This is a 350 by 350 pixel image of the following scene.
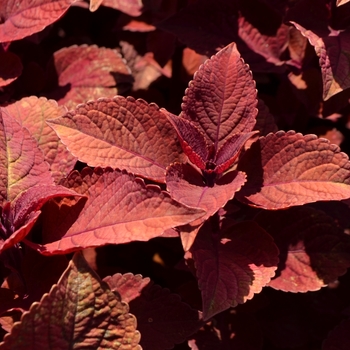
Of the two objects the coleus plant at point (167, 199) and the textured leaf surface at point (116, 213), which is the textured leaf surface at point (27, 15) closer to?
the coleus plant at point (167, 199)

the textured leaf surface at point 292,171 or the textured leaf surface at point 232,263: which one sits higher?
the textured leaf surface at point 292,171

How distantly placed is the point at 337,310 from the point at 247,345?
24cm

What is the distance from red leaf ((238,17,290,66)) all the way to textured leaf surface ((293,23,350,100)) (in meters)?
0.17

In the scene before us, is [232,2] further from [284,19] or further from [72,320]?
[72,320]

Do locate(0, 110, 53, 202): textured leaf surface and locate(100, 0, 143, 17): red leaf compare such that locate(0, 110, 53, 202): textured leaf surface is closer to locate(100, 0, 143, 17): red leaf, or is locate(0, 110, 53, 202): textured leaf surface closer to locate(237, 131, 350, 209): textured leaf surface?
locate(237, 131, 350, 209): textured leaf surface

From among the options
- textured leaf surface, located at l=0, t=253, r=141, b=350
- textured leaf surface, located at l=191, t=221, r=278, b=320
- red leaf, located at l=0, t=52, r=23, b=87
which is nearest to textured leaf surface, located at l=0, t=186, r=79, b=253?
textured leaf surface, located at l=0, t=253, r=141, b=350

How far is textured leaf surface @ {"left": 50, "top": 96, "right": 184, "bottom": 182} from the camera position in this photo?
100 centimetres

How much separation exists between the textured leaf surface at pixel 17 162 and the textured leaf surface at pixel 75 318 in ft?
0.77

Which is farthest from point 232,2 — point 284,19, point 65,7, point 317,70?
point 65,7

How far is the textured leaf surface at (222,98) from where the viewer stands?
1.05m

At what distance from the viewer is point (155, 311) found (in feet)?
3.51

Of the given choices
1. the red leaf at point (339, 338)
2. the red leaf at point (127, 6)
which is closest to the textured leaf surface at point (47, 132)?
the red leaf at point (127, 6)

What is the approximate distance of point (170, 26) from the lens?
1.35m

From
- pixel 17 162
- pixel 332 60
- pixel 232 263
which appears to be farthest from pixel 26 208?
pixel 332 60
